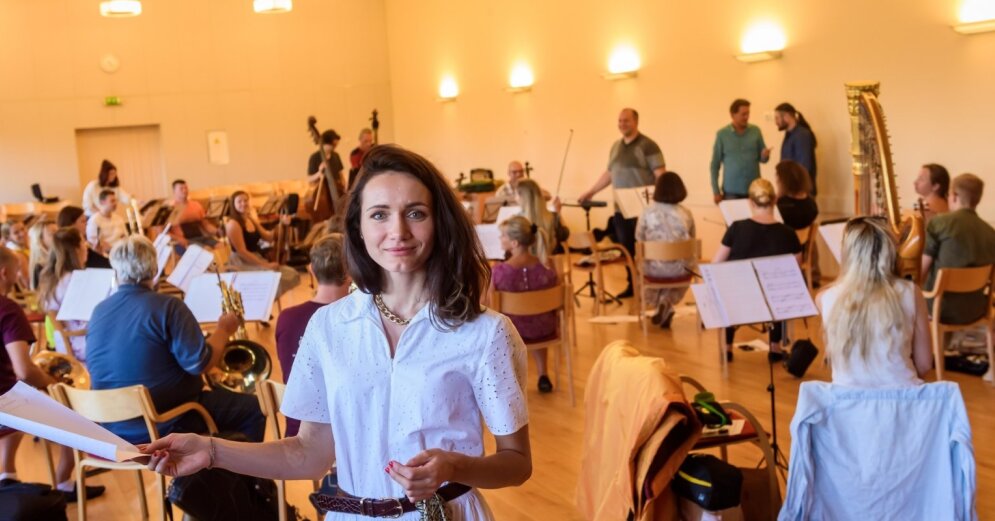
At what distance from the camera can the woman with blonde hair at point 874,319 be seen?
353 cm

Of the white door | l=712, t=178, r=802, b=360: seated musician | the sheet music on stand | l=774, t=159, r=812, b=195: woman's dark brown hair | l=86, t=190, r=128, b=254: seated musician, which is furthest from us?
the white door

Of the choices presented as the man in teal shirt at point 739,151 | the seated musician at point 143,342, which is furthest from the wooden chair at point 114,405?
the man in teal shirt at point 739,151

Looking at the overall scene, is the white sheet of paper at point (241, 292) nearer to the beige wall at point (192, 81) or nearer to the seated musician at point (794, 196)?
the seated musician at point (794, 196)

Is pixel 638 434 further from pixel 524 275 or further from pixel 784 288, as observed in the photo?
pixel 524 275

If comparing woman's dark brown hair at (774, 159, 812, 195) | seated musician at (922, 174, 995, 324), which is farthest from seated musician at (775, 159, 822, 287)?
seated musician at (922, 174, 995, 324)

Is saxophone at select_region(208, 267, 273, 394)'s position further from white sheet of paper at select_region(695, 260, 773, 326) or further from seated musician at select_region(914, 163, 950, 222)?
seated musician at select_region(914, 163, 950, 222)

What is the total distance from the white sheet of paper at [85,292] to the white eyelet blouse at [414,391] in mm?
4255

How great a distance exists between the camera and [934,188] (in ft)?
20.8

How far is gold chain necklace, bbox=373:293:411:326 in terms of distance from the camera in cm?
184

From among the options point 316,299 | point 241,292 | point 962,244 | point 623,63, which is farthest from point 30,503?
point 623,63

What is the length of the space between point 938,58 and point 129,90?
1242 centimetres

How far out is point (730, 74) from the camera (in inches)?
389

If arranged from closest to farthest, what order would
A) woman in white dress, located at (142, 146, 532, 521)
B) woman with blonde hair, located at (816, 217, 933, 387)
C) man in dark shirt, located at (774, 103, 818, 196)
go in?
woman in white dress, located at (142, 146, 532, 521)
woman with blonde hair, located at (816, 217, 933, 387)
man in dark shirt, located at (774, 103, 818, 196)

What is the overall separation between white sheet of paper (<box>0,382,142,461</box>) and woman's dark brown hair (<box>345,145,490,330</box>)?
0.54 metres
